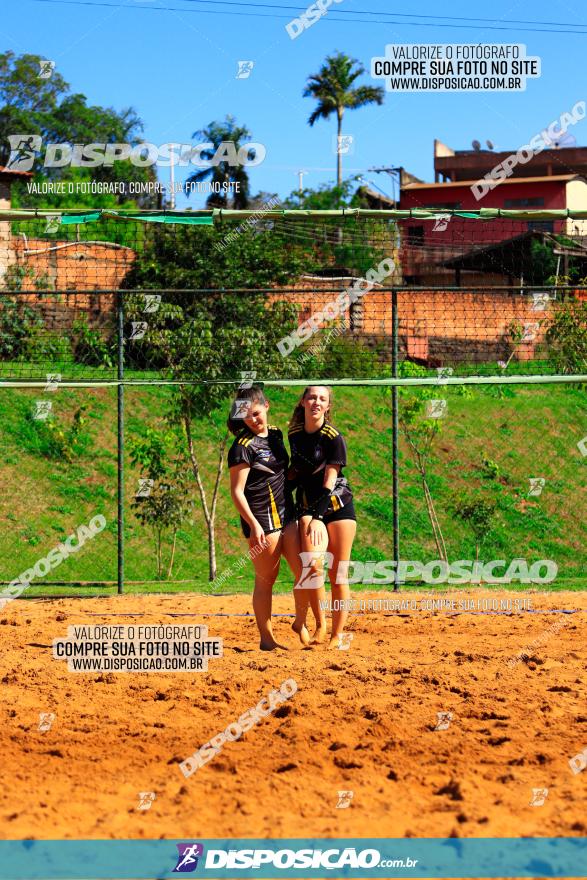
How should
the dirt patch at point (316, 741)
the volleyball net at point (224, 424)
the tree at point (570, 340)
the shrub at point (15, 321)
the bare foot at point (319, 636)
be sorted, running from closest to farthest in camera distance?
the dirt patch at point (316, 741)
the bare foot at point (319, 636)
the volleyball net at point (224, 424)
the tree at point (570, 340)
the shrub at point (15, 321)

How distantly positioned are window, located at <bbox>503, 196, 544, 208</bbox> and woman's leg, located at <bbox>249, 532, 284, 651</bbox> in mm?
49589

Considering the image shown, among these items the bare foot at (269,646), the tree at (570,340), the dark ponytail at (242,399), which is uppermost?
the tree at (570,340)

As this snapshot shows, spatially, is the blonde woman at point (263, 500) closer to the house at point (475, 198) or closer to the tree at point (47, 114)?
the house at point (475, 198)

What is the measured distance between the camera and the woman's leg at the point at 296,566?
286 inches

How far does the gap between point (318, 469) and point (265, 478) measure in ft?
1.33

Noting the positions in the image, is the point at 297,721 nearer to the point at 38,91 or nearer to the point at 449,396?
the point at 449,396

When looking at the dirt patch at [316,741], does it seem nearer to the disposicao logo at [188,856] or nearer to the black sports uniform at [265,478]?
the disposicao logo at [188,856]

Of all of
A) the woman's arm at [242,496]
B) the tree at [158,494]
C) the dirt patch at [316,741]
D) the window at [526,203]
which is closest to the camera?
the dirt patch at [316,741]

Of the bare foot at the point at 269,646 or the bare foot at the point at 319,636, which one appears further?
the bare foot at the point at 319,636

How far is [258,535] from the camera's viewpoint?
23.4ft

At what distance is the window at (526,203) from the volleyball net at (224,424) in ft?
116

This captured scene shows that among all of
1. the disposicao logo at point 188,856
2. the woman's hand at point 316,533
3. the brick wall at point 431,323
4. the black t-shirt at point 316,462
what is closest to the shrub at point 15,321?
the brick wall at point 431,323

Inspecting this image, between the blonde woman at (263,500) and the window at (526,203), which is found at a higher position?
the window at (526,203)

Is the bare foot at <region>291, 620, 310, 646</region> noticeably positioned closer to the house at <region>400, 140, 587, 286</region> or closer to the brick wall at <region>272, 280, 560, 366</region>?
the brick wall at <region>272, 280, 560, 366</region>
